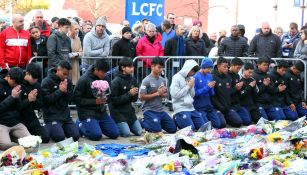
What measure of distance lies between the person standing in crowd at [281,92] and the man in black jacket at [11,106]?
659 centimetres

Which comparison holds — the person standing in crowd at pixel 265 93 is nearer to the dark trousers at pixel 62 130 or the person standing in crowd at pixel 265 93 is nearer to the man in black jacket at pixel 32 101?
the dark trousers at pixel 62 130

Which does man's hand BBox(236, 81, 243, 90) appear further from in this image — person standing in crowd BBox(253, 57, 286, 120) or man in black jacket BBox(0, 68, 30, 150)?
man in black jacket BBox(0, 68, 30, 150)

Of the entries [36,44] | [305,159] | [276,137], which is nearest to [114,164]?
[305,159]

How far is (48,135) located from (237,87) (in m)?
4.75

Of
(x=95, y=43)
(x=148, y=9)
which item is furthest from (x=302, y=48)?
(x=95, y=43)

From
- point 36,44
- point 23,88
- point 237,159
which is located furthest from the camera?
point 36,44

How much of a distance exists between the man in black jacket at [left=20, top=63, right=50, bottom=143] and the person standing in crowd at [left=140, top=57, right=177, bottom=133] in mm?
2227

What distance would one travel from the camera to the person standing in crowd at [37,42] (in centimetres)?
1345

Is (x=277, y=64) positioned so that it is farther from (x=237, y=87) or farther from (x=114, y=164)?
(x=114, y=164)

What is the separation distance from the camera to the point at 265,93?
15.5 meters

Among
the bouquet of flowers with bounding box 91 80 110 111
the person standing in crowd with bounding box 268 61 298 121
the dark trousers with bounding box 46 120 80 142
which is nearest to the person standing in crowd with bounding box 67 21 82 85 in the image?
the bouquet of flowers with bounding box 91 80 110 111

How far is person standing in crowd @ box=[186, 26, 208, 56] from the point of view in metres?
16.4

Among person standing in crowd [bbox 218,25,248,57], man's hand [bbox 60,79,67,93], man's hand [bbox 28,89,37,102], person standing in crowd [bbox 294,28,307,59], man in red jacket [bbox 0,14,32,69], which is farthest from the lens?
person standing in crowd [bbox 294,28,307,59]

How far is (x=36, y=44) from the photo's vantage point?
44.7ft
